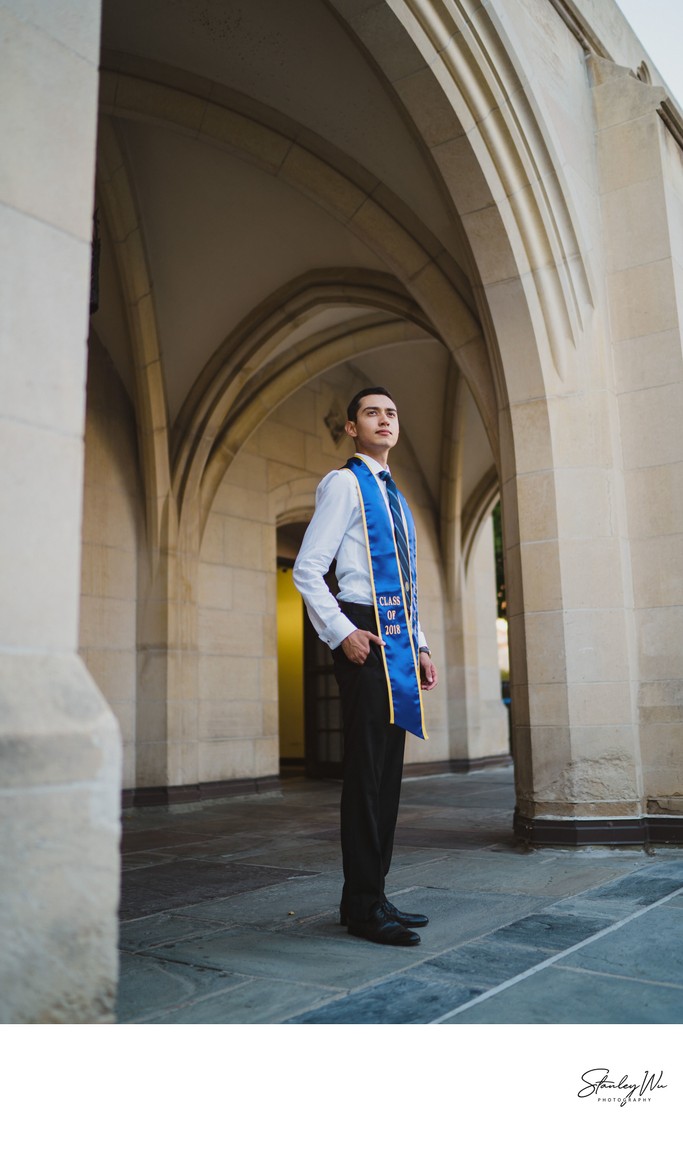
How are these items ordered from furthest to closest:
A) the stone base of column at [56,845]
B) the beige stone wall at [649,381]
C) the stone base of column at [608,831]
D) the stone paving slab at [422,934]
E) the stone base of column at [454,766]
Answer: the stone base of column at [454,766]
the beige stone wall at [649,381]
the stone base of column at [608,831]
the stone paving slab at [422,934]
the stone base of column at [56,845]

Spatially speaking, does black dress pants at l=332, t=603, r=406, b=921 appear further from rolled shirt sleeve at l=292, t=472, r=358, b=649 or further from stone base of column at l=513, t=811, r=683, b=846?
stone base of column at l=513, t=811, r=683, b=846

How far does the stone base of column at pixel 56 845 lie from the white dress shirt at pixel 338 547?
1102 millimetres

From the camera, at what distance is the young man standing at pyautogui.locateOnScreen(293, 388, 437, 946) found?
8.75 feet

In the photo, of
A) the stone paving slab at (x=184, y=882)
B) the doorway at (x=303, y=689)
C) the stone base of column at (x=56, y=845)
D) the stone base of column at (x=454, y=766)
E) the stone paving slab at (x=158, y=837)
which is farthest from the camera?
the doorway at (x=303, y=689)

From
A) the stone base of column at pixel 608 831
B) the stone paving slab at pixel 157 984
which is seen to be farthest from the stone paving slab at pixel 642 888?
the stone paving slab at pixel 157 984

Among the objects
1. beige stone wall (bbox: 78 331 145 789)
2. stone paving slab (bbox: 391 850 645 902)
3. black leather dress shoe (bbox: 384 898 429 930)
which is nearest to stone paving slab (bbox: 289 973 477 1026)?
black leather dress shoe (bbox: 384 898 429 930)

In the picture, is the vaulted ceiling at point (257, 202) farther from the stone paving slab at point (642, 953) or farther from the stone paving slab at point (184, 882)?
the stone paving slab at point (642, 953)

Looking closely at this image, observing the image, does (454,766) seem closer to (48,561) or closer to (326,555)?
(326,555)

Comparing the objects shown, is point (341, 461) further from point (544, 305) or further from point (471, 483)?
point (544, 305)

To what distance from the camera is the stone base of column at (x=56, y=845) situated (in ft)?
4.97

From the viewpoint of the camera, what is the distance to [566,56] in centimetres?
523

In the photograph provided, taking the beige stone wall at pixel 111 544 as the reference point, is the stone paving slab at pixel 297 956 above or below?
below

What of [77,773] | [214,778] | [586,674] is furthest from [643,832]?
[214,778]

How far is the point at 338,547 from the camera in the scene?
283 centimetres
